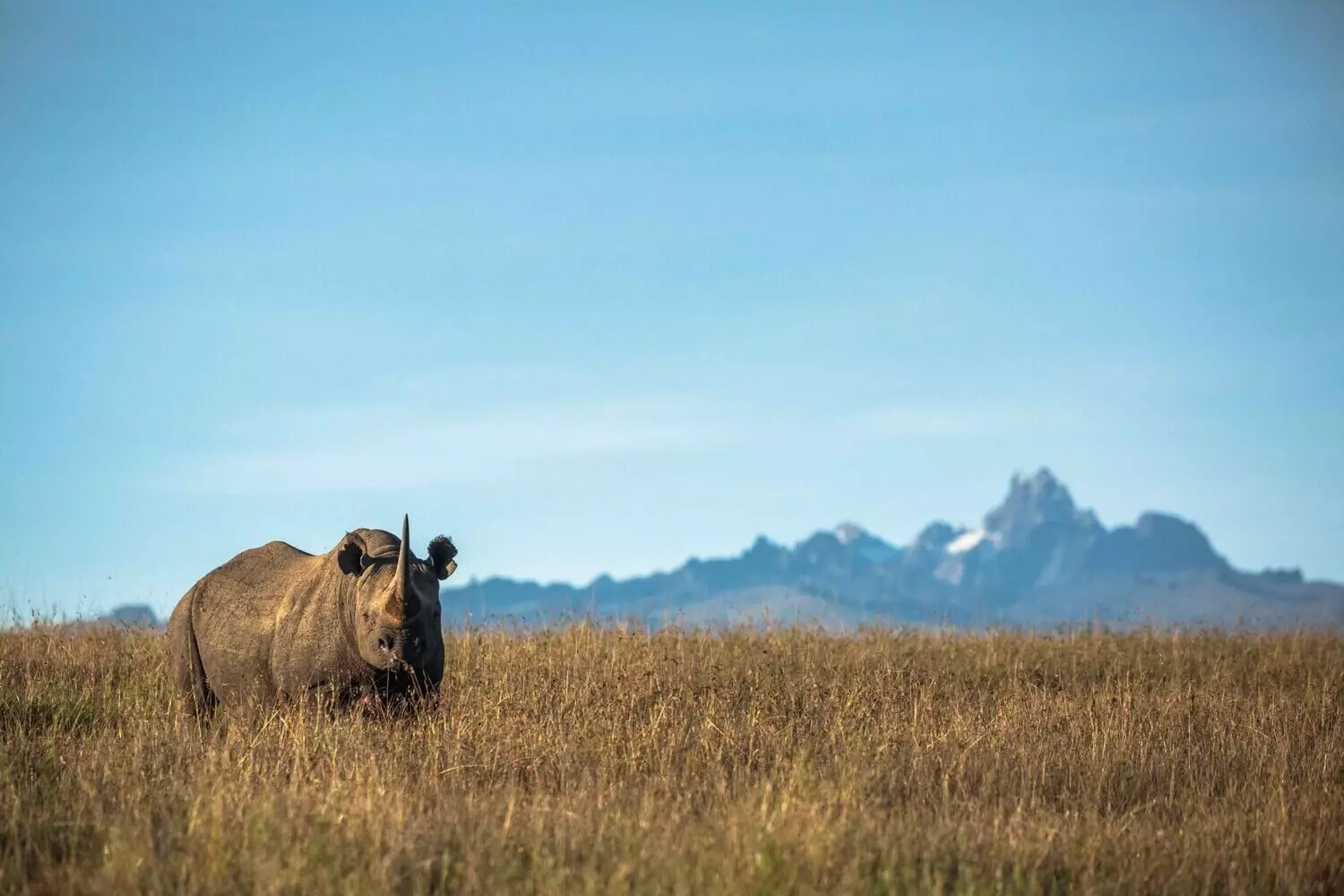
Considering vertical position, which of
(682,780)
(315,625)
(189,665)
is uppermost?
(315,625)

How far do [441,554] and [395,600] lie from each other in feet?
3.38

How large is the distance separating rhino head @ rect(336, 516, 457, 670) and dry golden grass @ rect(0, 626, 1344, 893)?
56cm

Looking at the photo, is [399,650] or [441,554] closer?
[399,650]

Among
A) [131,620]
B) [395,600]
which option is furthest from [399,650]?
[131,620]

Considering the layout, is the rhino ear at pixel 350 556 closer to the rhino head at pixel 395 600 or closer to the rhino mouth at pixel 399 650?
the rhino head at pixel 395 600

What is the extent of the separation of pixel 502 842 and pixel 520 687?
5.70 m

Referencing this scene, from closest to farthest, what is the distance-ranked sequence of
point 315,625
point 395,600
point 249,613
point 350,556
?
1. point 395,600
2. point 350,556
3. point 315,625
4. point 249,613

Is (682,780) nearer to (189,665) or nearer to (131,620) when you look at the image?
(189,665)

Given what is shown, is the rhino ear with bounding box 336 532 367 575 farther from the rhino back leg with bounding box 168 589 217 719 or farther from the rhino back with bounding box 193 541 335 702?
the rhino back leg with bounding box 168 589 217 719

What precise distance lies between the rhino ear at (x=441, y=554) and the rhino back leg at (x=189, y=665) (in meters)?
2.34

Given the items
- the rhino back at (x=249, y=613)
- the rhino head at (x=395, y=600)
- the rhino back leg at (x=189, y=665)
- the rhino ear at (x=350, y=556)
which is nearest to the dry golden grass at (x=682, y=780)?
the rhino back leg at (x=189, y=665)

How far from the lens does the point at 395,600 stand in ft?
34.0

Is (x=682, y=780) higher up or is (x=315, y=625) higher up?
(x=315, y=625)

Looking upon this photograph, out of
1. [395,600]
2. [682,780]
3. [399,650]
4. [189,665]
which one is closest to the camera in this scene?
[682,780]
